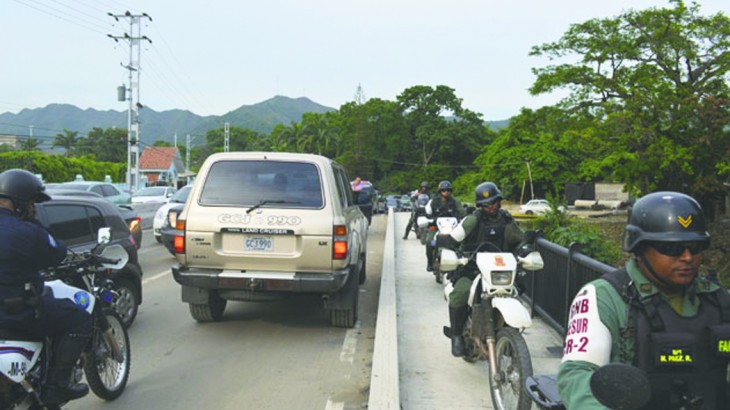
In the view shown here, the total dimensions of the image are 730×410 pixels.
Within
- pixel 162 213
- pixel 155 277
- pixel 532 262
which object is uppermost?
pixel 532 262

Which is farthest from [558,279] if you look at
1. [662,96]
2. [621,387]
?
[662,96]

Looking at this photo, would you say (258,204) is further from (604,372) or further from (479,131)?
(479,131)

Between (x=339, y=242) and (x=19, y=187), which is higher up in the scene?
(x=19, y=187)

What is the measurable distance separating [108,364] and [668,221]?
4.15m

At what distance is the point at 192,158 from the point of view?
137375mm

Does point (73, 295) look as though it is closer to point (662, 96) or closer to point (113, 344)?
point (113, 344)

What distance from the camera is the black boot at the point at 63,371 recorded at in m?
3.67

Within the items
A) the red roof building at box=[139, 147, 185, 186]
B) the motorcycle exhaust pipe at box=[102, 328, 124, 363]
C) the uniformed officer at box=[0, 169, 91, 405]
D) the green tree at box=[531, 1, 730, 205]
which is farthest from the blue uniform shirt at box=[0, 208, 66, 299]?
the red roof building at box=[139, 147, 185, 186]

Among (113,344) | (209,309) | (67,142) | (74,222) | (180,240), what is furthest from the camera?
(67,142)

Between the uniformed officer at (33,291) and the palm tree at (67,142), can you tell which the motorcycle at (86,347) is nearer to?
the uniformed officer at (33,291)

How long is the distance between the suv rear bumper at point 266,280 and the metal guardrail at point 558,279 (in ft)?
6.39

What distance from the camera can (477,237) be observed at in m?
5.43

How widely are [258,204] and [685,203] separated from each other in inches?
192

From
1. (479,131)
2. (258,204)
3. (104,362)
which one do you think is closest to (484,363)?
(258,204)
